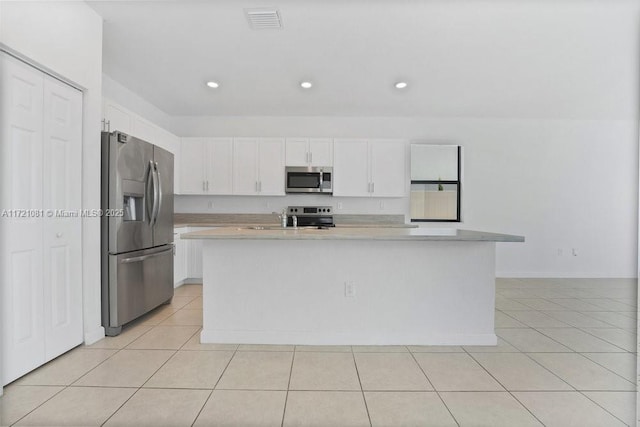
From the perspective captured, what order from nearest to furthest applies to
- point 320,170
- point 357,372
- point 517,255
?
point 357,372 < point 320,170 < point 517,255

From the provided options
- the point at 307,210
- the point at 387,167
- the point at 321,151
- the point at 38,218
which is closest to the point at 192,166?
the point at 307,210

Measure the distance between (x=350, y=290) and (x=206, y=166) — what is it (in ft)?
11.1

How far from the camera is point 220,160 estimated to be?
493 cm

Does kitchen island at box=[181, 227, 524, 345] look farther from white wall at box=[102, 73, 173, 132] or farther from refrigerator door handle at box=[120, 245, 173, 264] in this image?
white wall at box=[102, 73, 173, 132]

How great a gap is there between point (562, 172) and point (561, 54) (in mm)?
2317

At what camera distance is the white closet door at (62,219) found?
219cm

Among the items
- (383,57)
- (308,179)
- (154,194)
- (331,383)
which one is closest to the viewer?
(331,383)

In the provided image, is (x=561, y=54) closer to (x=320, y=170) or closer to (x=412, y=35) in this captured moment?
(x=412, y=35)

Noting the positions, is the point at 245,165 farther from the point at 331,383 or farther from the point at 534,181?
the point at 534,181

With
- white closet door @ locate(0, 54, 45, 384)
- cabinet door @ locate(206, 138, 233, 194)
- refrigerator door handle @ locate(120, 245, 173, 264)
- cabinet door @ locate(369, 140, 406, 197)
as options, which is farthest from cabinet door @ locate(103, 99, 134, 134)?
cabinet door @ locate(369, 140, 406, 197)

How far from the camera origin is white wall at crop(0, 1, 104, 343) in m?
2.15

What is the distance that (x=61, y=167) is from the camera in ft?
7.53

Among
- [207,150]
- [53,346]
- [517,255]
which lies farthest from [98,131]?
[517,255]

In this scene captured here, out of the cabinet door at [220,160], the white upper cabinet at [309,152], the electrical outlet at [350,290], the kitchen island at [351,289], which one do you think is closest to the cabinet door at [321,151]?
the white upper cabinet at [309,152]
